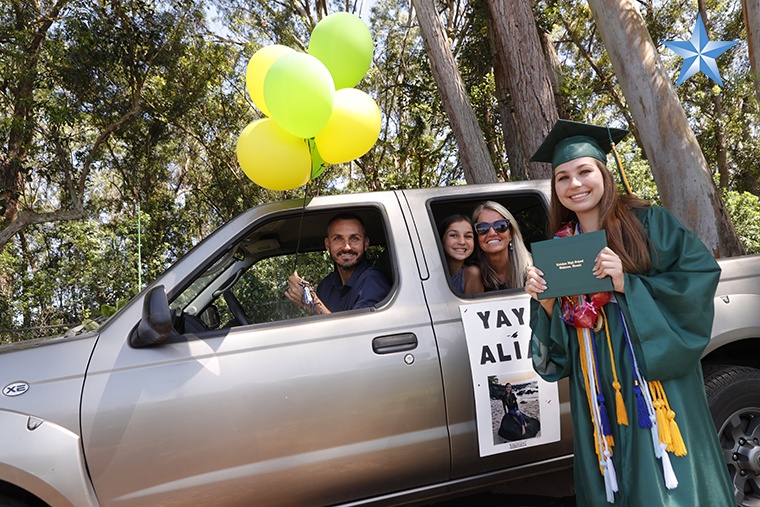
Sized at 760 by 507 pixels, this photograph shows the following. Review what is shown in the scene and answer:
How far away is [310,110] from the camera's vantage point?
2635mm

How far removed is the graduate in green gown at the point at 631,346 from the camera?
1.90 metres

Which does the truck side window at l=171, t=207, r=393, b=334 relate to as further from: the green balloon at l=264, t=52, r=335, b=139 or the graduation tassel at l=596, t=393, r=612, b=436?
the graduation tassel at l=596, t=393, r=612, b=436

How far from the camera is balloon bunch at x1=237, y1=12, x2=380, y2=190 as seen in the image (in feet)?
8.65

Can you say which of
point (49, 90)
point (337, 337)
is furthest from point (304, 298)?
point (49, 90)

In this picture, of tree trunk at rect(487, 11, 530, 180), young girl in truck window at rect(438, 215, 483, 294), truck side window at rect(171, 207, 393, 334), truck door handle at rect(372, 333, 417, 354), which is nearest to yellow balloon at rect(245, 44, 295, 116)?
truck side window at rect(171, 207, 393, 334)

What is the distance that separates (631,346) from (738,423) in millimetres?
1307

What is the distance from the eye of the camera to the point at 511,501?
11.4 feet

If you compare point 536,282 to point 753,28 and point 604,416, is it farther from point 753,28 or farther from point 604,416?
point 753,28

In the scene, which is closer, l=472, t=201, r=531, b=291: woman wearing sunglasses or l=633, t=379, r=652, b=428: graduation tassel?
l=633, t=379, r=652, b=428: graduation tassel

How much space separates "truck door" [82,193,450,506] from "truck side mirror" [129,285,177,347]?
0.42 ft

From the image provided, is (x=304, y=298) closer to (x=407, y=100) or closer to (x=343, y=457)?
(x=343, y=457)

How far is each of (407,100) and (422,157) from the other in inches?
75.0

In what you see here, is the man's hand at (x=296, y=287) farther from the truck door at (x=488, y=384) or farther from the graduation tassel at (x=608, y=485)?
the graduation tassel at (x=608, y=485)

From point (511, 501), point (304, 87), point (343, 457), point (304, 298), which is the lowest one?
point (511, 501)
